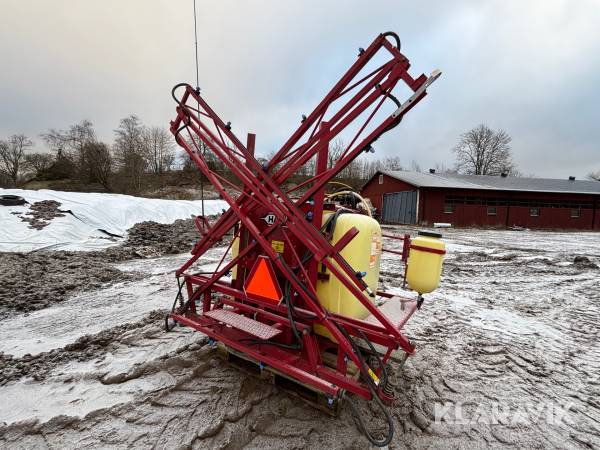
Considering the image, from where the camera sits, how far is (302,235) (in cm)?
216

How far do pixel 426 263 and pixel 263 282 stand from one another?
1399mm

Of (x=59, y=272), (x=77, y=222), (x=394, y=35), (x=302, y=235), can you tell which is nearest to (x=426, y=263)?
(x=302, y=235)

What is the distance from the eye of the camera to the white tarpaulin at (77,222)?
7.24m

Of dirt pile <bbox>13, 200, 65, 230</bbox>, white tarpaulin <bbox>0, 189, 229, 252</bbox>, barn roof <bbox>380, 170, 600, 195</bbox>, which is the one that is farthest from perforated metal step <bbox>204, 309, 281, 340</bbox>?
barn roof <bbox>380, 170, 600, 195</bbox>

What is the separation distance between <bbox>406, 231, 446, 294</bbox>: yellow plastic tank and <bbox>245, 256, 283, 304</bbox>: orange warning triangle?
118 cm

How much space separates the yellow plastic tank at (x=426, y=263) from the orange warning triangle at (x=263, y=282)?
1.18 meters

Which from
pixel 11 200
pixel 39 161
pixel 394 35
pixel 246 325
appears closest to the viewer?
pixel 394 35

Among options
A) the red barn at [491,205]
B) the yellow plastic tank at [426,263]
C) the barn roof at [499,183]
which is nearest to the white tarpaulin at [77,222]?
the yellow plastic tank at [426,263]

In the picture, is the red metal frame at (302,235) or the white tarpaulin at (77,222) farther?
the white tarpaulin at (77,222)

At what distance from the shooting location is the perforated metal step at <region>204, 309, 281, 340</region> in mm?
2238

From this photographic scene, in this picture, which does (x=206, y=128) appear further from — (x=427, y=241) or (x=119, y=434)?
(x=119, y=434)

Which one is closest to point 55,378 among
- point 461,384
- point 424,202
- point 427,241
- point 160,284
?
point 160,284

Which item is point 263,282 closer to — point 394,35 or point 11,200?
point 394,35

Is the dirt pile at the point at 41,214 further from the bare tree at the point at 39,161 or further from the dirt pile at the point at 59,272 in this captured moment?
the bare tree at the point at 39,161
